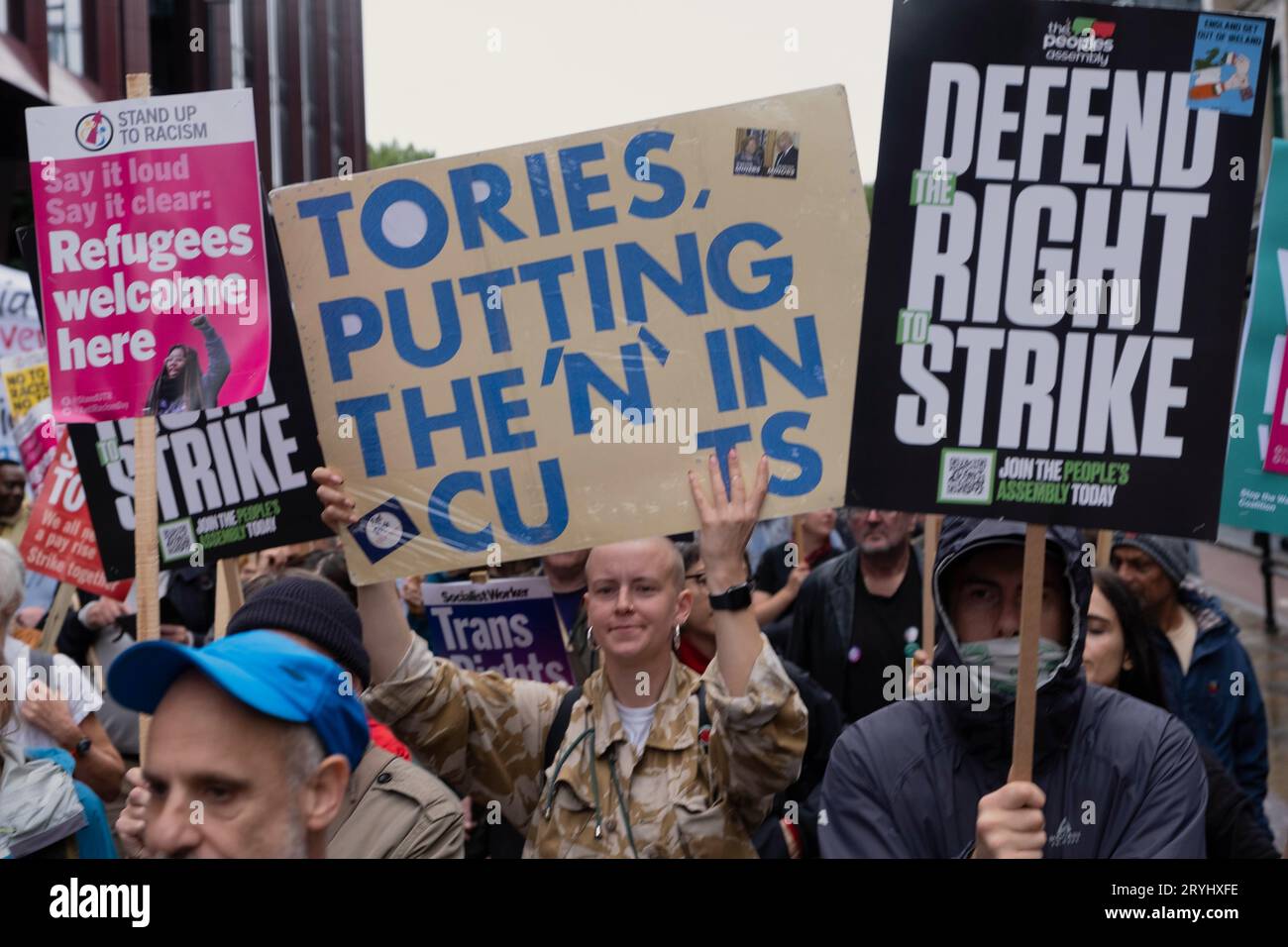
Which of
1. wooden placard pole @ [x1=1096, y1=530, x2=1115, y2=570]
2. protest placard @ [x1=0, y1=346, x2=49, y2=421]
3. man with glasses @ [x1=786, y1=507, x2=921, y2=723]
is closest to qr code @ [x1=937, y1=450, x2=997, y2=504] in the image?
wooden placard pole @ [x1=1096, y1=530, x2=1115, y2=570]

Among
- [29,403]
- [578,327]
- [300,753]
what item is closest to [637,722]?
[578,327]

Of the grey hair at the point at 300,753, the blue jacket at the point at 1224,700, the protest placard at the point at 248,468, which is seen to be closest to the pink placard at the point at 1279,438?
the blue jacket at the point at 1224,700

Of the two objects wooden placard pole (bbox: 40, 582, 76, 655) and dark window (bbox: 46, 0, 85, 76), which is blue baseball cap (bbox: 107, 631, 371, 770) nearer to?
wooden placard pole (bbox: 40, 582, 76, 655)

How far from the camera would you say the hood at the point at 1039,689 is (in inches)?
114

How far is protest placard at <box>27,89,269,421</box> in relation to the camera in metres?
4.16

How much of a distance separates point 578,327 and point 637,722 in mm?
978

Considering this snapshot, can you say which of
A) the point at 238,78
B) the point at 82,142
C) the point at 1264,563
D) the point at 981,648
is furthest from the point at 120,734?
the point at 238,78

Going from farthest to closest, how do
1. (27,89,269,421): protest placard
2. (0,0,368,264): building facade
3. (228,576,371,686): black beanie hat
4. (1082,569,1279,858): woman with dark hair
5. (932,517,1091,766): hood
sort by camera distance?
1. (0,0,368,264): building facade
2. (1082,569,1279,858): woman with dark hair
3. (27,89,269,421): protest placard
4. (228,576,371,686): black beanie hat
5. (932,517,1091,766): hood

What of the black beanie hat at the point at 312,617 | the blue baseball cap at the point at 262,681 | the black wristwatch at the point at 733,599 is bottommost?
the black beanie hat at the point at 312,617

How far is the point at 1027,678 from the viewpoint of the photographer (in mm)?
2752

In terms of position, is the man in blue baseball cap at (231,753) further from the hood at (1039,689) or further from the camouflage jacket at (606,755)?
the hood at (1039,689)

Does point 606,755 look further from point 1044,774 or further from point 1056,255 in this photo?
point 1056,255

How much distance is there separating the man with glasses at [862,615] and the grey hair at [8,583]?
3.03 metres

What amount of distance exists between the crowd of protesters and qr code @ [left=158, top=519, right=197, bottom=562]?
1.56 ft
